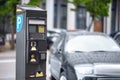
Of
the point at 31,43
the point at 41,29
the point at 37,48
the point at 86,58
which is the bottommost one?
the point at 86,58

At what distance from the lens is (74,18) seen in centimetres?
4172

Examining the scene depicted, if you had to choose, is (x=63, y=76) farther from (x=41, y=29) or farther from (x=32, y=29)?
(x=32, y=29)

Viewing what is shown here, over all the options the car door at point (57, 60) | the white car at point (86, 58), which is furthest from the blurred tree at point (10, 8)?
the white car at point (86, 58)

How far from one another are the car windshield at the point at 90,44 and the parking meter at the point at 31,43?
1068mm

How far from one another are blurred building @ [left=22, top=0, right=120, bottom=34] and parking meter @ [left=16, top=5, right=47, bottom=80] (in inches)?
1162

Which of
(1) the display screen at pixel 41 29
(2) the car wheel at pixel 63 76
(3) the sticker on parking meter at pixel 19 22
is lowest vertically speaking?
(2) the car wheel at pixel 63 76

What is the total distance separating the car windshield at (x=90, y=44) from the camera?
10062 mm

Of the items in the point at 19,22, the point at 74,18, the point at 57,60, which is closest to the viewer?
the point at 19,22

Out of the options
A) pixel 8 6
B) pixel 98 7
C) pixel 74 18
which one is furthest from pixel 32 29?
pixel 74 18

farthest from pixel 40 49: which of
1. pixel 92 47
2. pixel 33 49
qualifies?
pixel 92 47

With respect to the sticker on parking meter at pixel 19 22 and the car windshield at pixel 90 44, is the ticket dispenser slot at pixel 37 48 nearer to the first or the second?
the sticker on parking meter at pixel 19 22

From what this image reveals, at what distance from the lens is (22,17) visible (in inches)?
364

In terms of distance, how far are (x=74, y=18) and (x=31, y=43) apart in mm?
32769

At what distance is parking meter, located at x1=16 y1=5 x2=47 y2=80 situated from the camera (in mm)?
9094
